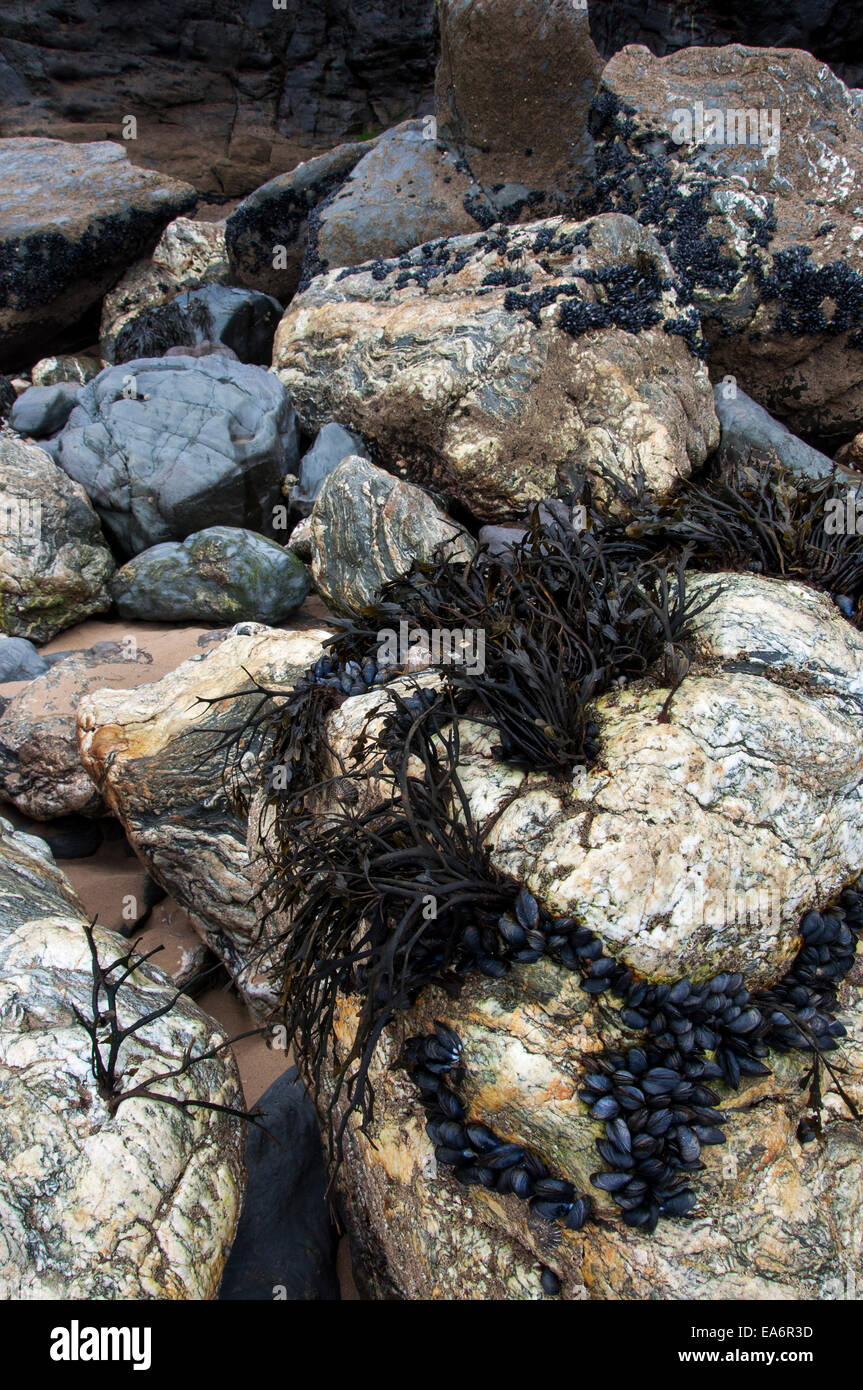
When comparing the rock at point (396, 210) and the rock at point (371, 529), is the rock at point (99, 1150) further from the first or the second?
the rock at point (396, 210)

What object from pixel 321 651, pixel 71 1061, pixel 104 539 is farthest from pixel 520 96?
pixel 71 1061

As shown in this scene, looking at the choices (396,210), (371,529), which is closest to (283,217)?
(396,210)

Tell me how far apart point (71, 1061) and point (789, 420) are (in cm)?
657

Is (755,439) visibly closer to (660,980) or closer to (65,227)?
(660,980)

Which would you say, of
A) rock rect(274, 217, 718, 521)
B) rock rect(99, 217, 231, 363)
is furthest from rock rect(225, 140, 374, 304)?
rock rect(274, 217, 718, 521)

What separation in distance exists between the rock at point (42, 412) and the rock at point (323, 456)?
259 centimetres

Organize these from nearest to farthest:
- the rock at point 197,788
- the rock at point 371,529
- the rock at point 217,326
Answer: the rock at point 197,788 → the rock at point 371,529 → the rock at point 217,326

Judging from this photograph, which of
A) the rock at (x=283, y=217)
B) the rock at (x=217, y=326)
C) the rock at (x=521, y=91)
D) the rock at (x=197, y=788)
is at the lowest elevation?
the rock at (x=197, y=788)

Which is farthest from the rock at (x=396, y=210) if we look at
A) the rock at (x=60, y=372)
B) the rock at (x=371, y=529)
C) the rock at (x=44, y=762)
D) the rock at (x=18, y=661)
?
the rock at (x=44, y=762)

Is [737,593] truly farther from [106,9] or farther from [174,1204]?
[106,9]

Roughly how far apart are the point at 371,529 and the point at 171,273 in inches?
295

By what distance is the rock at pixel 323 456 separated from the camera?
5953 millimetres

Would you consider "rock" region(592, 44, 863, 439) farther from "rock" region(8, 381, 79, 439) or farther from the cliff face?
the cliff face

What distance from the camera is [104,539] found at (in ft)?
20.1
